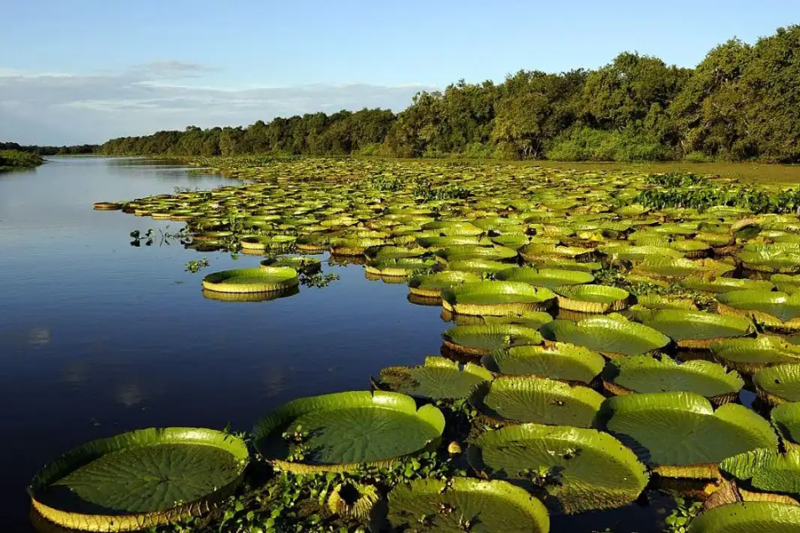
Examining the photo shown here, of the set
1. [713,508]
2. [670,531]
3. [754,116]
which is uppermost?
[754,116]

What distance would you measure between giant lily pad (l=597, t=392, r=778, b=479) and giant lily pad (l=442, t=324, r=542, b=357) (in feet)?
4.94

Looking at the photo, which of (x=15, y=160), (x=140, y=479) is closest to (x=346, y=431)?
(x=140, y=479)

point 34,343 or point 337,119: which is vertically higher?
point 337,119

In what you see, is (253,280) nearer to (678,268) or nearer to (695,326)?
(695,326)

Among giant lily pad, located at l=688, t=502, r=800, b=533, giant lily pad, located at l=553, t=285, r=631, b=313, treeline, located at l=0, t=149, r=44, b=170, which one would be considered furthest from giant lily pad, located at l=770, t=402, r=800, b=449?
treeline, located at l=0, t=149, r=44, b=170

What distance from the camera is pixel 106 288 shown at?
923 cm

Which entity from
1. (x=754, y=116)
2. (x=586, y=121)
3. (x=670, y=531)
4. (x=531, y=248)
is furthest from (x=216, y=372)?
(x=586, y=121)

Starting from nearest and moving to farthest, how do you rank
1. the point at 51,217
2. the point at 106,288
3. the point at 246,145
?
1. the point at 106,288
2. the point at 51,217
3. the point at 246,145

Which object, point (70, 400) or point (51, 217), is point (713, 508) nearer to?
point (70, 400)

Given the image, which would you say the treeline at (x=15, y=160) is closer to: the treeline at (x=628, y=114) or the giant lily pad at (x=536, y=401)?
the treeline at (x=628, y=114)

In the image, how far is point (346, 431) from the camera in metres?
4.44

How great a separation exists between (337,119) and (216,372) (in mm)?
74231

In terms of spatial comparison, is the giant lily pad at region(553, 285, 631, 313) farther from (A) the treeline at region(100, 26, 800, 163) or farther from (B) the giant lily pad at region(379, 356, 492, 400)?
(A) the treeline at region(100, 26, 800, 163)

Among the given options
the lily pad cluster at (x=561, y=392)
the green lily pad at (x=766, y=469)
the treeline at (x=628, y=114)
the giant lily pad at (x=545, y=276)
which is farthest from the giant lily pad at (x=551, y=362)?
the treeline at (x=628, y=114)
